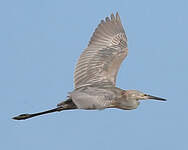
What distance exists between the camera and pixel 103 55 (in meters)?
10.6

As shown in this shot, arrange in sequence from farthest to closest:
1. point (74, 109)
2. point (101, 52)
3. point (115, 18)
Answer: point (115, 18) → point (101, 52) → point (74, 109)

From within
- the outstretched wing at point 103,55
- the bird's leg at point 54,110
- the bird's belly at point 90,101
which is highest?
the outstretched wing at point 103,55

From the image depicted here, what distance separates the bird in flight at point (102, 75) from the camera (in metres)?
8.71

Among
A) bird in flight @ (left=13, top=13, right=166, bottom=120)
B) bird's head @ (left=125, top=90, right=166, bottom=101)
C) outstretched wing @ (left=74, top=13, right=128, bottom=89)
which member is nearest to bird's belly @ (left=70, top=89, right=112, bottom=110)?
bird in flight @ (left=13, top=13, right=166, bottom=120)

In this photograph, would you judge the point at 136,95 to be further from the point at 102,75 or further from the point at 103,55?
the point at 103,55

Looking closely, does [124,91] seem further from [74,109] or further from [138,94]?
[74,109]

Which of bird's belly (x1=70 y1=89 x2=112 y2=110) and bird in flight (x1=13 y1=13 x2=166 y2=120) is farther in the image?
bird in flight (x1=13 y1=13 x2=166 y2=120)

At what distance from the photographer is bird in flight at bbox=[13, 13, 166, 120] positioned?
28.6 ft

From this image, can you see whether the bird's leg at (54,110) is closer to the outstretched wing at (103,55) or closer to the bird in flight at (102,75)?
the bird in flight at (102,75)

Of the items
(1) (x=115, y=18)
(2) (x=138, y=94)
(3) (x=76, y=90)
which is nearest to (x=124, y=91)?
(2) (x=138, y=94)

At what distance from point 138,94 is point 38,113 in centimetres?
235

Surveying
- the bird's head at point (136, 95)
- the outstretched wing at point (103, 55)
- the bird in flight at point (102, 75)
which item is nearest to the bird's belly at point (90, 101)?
the bird in flight at point (102, 75)

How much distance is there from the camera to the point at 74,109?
32.3ft

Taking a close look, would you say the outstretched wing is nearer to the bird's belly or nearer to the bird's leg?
the bird's leg
